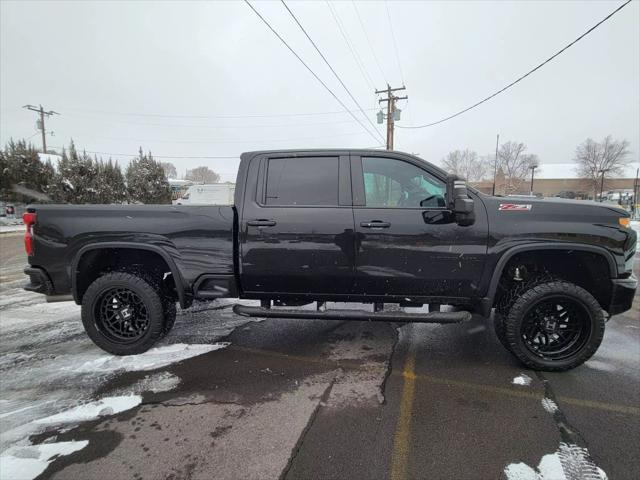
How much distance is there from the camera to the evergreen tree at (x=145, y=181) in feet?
89.2

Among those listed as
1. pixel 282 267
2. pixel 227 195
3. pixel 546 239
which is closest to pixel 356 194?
pixel 282 267

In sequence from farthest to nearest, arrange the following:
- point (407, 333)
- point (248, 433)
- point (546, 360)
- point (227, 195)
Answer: point (227, 195) < point (407, 333) < point (546, 360) < point (248, 433)

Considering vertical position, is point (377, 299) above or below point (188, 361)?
above

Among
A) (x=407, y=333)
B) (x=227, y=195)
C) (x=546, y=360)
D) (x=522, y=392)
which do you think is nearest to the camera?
(x=522, y=392)

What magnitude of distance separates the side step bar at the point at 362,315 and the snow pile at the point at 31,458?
165 cm

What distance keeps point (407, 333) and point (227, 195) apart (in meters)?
3.29

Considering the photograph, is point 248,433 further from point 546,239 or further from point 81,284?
point 546,239

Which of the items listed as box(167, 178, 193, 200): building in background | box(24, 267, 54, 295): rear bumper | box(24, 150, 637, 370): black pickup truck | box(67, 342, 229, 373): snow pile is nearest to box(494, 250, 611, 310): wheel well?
box(24, 150, 637, 370): black pickup truck

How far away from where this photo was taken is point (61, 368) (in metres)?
3.57

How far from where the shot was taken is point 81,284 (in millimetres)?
3805

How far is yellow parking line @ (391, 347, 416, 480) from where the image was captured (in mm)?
2258

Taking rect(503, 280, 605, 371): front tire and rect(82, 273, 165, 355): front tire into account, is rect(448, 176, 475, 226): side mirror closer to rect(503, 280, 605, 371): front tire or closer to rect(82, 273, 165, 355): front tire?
rect(503, 280, 605, 371): front tire

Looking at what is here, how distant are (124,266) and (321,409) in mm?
2571

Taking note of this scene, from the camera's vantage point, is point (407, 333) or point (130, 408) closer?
point (130, 408)
